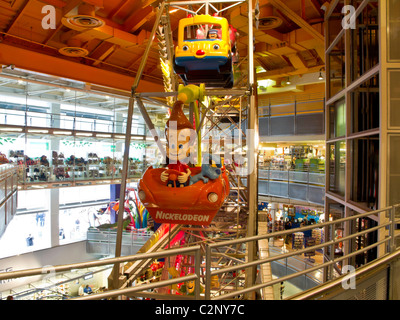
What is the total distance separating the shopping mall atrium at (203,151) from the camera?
3.71 metres

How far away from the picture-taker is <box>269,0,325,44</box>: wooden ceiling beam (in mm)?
8750

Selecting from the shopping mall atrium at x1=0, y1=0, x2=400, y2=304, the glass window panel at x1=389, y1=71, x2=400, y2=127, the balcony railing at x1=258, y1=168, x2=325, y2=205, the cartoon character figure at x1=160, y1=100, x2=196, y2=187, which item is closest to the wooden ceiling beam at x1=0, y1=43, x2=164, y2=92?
the shopping mall atrium at x1=0, y1=0, x2=400, y2=304

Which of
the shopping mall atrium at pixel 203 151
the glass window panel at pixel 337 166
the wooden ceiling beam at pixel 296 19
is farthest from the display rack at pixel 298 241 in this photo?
the wooden ceiling beam at pixel 296 19

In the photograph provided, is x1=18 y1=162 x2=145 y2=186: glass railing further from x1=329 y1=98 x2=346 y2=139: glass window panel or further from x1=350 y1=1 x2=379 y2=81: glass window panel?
x1=350 y1=1 x2=379 y2=81: glass window panel

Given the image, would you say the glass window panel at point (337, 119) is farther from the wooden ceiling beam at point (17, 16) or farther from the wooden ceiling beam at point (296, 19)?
the wooden ceiling beam at point (17, 16)

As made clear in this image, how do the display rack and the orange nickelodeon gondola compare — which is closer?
the orange nickelodeon gondola

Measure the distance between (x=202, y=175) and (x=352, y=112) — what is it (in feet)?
16.8

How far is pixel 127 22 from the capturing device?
11.0 meters

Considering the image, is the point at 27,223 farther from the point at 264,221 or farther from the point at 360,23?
the point at 360,23

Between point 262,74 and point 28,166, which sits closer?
point 28,166

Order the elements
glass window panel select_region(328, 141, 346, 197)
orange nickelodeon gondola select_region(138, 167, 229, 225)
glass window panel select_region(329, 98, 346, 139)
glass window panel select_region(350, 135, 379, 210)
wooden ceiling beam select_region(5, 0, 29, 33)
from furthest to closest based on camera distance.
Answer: wooden ceiling beam select_region(5, 0, 29, 33) < glass window panel select_region(328, 141, 346, 197) < glass window panel select_region(329, 98, 346, 139) < glass window panel select_region(350, 135, 379, 210) < orange nickelodeon gondola select_region(138, 167, 229, 225)

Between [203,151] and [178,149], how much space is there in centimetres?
706

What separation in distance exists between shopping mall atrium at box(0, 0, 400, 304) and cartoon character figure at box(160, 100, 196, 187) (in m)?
0.02
